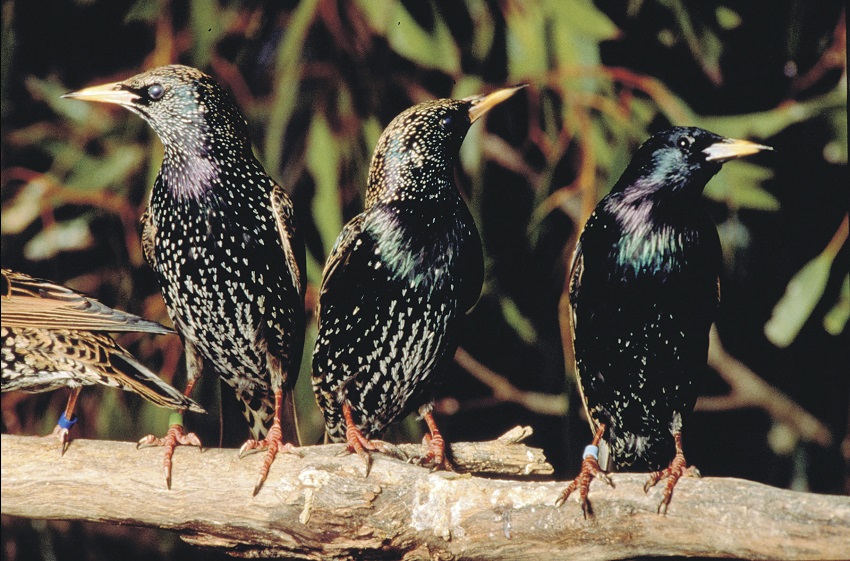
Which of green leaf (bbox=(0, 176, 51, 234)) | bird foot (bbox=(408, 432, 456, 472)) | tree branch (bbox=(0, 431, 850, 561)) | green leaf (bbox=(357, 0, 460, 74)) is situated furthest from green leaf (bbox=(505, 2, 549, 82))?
green leaf (bbox=(0, 176, 51, 234))

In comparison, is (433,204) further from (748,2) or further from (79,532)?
(79,532)

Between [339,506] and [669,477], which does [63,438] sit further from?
[669,477]

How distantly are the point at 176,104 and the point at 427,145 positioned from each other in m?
0.40

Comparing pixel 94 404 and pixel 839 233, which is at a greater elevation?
pixel 839 233

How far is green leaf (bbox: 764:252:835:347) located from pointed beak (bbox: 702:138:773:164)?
24.1 inches

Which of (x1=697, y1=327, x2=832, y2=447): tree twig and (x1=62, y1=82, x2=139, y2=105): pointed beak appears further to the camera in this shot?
(x1=697, y1=327, x2=832, y2=447): tree twig

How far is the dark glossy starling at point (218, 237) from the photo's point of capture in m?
1.50

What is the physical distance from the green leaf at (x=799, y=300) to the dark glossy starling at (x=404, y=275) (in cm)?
71

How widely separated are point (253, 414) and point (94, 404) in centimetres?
74

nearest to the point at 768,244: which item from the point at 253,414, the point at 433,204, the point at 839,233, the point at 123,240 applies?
the point at 839,233

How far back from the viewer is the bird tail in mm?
1422

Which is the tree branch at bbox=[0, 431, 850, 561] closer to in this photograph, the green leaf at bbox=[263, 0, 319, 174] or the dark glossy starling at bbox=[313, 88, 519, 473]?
the dark glossy starling at bbox=[313, 88, 519, 473]

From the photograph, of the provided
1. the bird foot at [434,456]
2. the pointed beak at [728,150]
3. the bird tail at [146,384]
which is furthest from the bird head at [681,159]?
the bird tail at [146,384]

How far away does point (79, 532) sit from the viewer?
2.42 m
